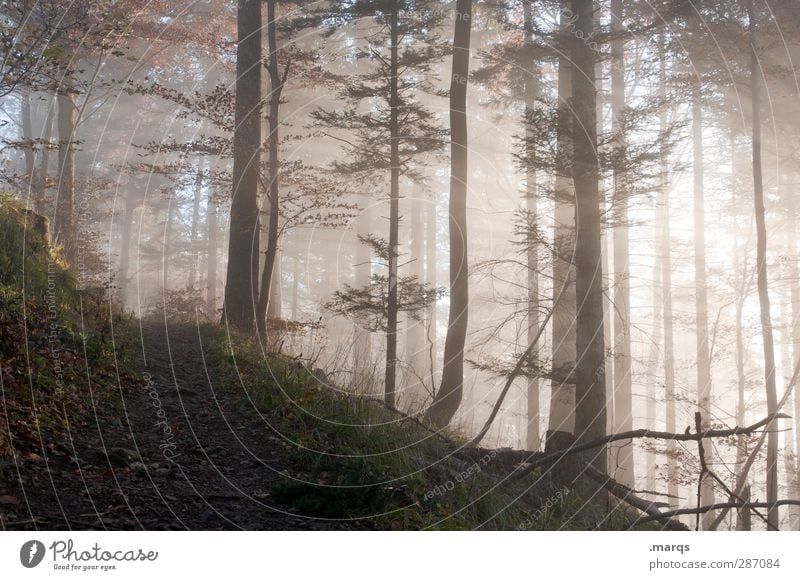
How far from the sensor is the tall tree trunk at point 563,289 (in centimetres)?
765

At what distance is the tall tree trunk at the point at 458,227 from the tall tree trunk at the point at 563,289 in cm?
152

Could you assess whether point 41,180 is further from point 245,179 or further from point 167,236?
point 167,236

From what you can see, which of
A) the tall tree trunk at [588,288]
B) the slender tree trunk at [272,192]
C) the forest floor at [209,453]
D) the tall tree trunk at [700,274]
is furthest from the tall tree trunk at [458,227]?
the tall tree trunk at [700,274]

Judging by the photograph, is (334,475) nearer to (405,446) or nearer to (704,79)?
(405,446)

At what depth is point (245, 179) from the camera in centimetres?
1104

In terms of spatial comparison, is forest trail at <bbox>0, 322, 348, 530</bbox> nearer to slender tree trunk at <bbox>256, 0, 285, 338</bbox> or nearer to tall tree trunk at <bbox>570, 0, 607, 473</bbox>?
tall tree trunk at <bbox>570, 0, 607, 473</bbox>

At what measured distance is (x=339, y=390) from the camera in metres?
6.48

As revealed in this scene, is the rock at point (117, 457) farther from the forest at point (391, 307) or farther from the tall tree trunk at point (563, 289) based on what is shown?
the tall tree trunk at point (563, 289)

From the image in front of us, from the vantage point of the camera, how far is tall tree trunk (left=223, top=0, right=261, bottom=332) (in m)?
10.7

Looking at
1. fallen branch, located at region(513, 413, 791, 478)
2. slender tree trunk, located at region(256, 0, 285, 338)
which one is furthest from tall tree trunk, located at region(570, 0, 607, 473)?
slender tree trunk, located at region(256, 0, 285, 338)

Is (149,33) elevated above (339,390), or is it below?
above

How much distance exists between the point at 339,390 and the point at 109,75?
2031 cm

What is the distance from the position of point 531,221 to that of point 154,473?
19.5 feet

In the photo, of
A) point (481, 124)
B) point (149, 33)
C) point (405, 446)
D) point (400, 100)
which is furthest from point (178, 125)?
point (405, 446)
